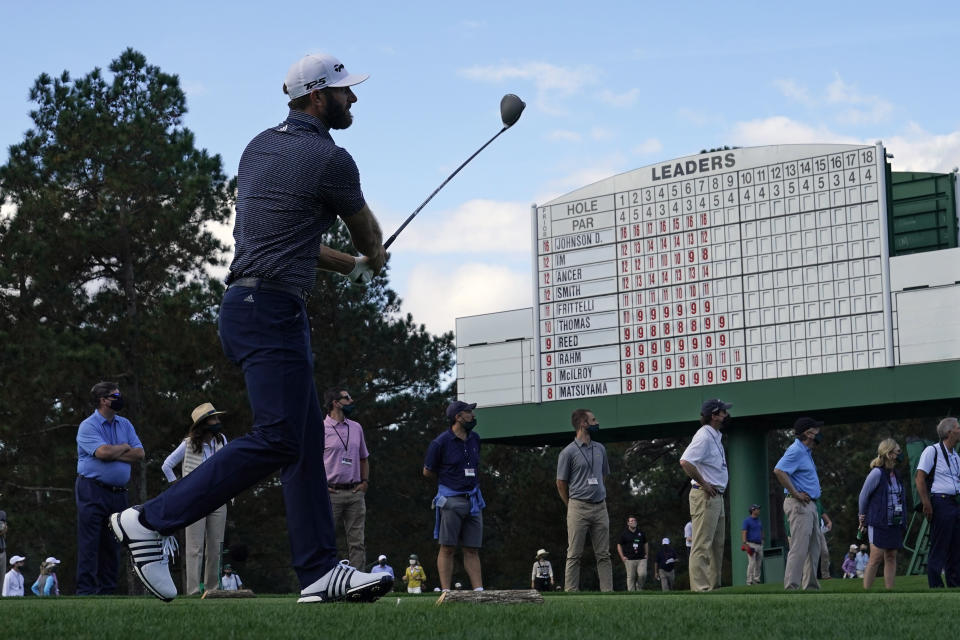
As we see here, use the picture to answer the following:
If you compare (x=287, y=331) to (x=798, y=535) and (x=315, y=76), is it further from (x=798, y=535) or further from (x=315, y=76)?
(x=798, y=535)

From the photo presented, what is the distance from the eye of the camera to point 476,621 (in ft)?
16.3

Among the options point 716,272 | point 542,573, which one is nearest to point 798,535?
point 716,272

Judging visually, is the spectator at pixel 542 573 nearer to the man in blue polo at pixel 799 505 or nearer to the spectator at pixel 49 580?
the spectator at pixel 49 580

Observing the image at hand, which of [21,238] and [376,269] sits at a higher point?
[21,238]

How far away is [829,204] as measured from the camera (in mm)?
26375

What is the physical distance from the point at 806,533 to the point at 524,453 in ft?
149

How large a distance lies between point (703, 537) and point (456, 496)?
7.60ft

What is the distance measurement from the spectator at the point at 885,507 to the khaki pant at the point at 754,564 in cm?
1302

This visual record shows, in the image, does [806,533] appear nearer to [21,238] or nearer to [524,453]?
[21,238]

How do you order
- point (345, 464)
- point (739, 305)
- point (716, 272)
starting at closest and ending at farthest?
point (345, 464)
point (739, 305)
point (716, 272)

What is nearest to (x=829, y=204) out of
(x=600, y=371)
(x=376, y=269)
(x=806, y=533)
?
(x=600, y=371)

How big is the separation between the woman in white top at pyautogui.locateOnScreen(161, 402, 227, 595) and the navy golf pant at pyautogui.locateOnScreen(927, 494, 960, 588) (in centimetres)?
644

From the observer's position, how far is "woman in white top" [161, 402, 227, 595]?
12.4 metres

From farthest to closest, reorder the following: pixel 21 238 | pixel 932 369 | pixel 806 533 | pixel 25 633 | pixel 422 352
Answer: pixel 422 352
pixel 21 238
pixel 932 369
pixel 806 533
pixel 25 633
